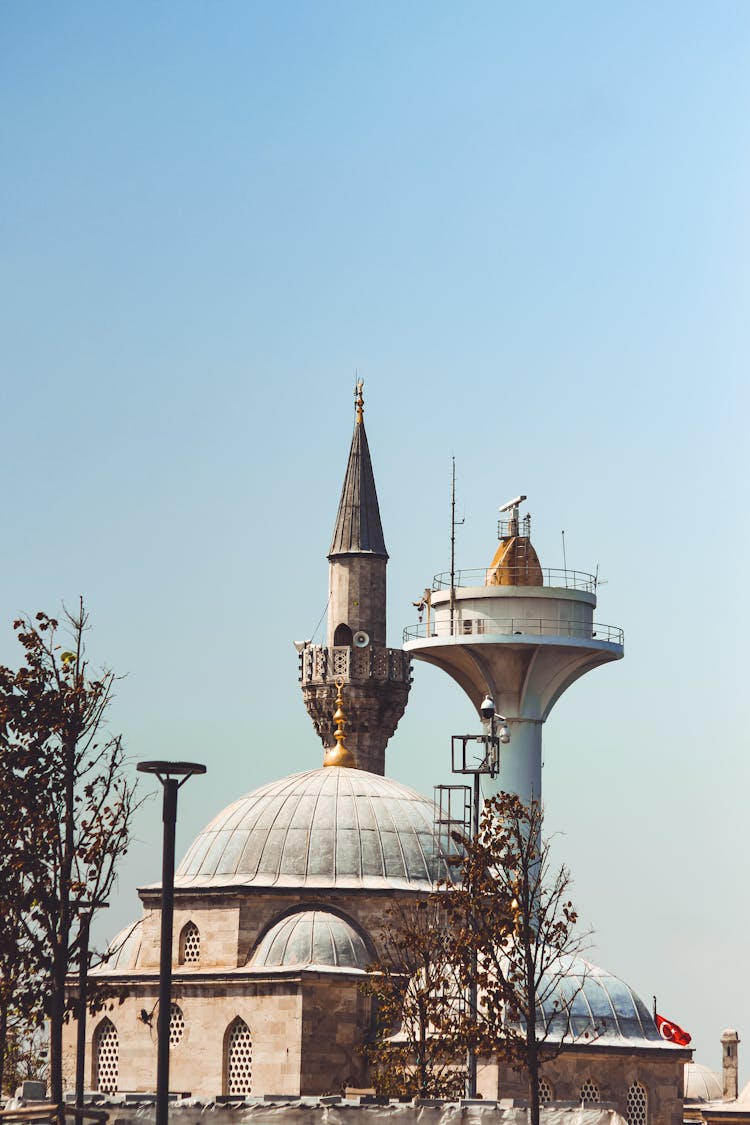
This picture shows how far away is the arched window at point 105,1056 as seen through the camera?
58.8 metres

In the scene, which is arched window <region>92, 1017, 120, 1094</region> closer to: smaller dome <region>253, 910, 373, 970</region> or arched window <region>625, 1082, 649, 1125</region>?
smaller dome <region>253, 910, 373, 970</region>

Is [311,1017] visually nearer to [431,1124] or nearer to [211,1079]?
[211,1079]

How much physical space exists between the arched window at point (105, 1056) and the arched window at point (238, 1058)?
356 centimetres

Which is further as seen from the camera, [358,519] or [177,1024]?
[358,519]

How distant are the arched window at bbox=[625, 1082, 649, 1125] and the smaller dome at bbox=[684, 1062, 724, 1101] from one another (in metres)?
35.6

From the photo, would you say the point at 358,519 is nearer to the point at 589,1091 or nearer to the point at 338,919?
the point at 338,919

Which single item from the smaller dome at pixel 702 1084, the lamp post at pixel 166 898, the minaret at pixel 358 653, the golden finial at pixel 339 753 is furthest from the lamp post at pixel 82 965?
the smaller dome at pixel 702 1084

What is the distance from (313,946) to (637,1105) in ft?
28.1

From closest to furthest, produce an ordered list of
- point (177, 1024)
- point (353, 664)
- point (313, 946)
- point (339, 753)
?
point (313, 946), point (177, 1024), point (339, 753), point (353, 664)

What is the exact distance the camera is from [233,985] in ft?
186

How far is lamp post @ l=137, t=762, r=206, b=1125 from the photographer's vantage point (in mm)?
27609

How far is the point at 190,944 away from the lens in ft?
196

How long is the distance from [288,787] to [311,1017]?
402 inches

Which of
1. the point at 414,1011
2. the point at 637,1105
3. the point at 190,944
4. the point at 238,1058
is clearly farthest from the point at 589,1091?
the point at 190,944
